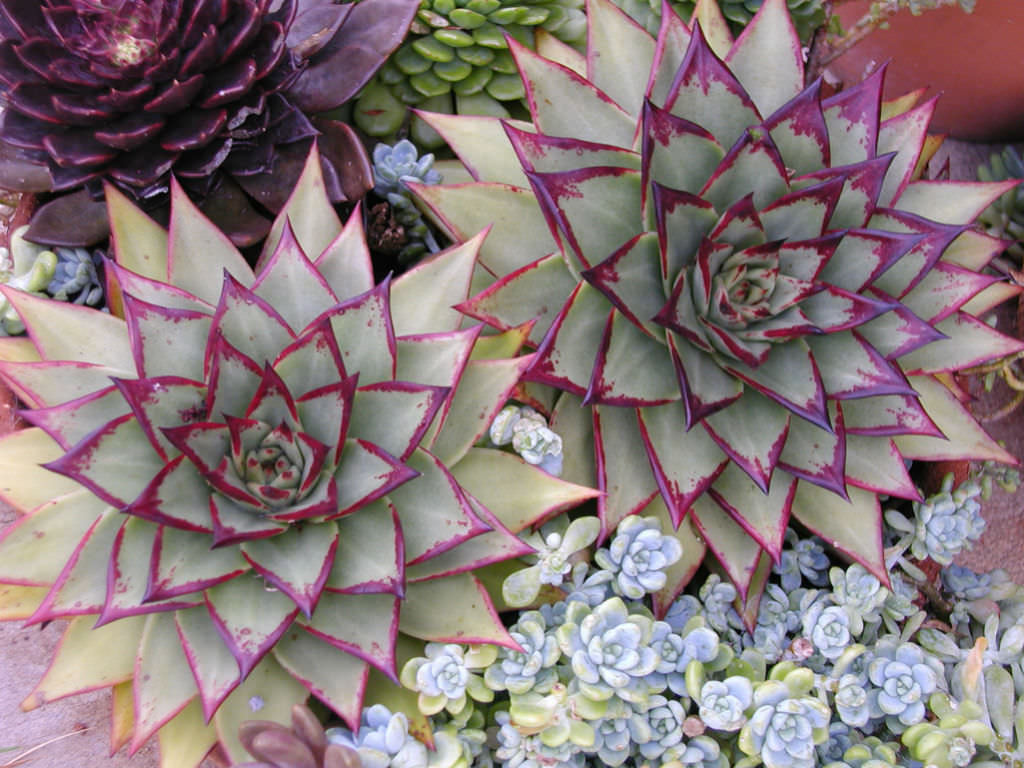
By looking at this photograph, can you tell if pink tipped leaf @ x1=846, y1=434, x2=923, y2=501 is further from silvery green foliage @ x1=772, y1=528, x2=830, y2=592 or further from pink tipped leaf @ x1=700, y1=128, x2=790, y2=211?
pink tipped leaf @ x1=700, y1=128, x2=790, y2=211

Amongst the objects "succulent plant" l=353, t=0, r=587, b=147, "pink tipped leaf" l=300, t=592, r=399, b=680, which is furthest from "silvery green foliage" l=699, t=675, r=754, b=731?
"succulent plant" l=353, t=0, r=587, b=147

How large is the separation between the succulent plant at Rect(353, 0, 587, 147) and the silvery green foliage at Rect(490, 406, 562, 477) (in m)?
0.51

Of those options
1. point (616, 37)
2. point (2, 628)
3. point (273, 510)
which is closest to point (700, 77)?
point (616, 37)

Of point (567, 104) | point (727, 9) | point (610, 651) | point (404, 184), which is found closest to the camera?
point (610, 651)

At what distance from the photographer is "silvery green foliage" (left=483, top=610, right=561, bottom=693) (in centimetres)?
82

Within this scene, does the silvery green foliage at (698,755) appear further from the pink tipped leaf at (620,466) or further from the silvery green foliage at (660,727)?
the pink tipped leaf at (620,466)

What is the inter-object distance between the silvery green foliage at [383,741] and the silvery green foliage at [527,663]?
10 centimetres

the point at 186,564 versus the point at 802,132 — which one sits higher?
the point at 802,132

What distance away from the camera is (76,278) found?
100 centimetres

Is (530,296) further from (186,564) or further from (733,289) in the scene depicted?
(186,564)

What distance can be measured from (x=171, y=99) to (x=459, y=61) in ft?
1.29

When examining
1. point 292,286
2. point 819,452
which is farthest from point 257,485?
point 819,452

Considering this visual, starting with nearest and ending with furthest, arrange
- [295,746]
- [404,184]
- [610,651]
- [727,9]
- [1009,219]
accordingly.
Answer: [295,746]
[610,651]
[404,184]
[727,9]
[1009,219]

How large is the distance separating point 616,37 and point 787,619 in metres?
0.71
